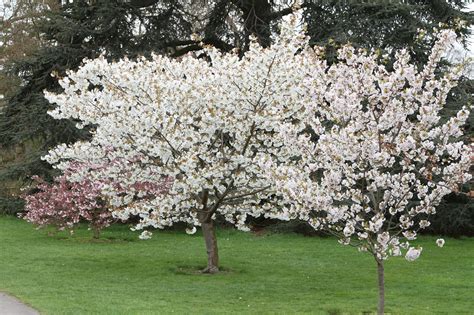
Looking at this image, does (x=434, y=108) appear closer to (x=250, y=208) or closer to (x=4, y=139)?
(x=250, y=208)

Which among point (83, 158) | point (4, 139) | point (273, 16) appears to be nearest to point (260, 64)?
point (83, 158)

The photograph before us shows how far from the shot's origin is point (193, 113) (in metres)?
11.2

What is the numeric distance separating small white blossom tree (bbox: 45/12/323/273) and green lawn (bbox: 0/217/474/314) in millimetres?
1430

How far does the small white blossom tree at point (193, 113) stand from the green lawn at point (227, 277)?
143cm

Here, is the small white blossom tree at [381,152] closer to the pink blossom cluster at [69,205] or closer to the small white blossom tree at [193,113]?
the small white blossom tree at [193,113]

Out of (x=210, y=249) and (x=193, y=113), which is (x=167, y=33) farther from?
(x=193, y=113)

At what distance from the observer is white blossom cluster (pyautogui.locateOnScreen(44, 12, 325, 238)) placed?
10242mm

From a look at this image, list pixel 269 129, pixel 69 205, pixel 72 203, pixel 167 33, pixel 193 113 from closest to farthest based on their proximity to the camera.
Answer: pixel 269 129 → pixel 193 113 → pixel 69 205 → pixel 72 203 → pixel 167 33

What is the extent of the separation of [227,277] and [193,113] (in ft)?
10.4

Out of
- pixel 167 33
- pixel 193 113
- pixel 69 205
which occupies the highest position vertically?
pixel 167 33

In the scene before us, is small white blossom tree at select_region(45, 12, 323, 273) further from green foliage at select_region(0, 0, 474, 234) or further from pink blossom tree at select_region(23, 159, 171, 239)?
green foliage at select_region(0, 0, 474, 234)

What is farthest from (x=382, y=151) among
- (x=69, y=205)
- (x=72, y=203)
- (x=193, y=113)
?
(x=72, y=203)

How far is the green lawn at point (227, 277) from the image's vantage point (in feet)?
31.3

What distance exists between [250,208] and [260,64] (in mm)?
3250
